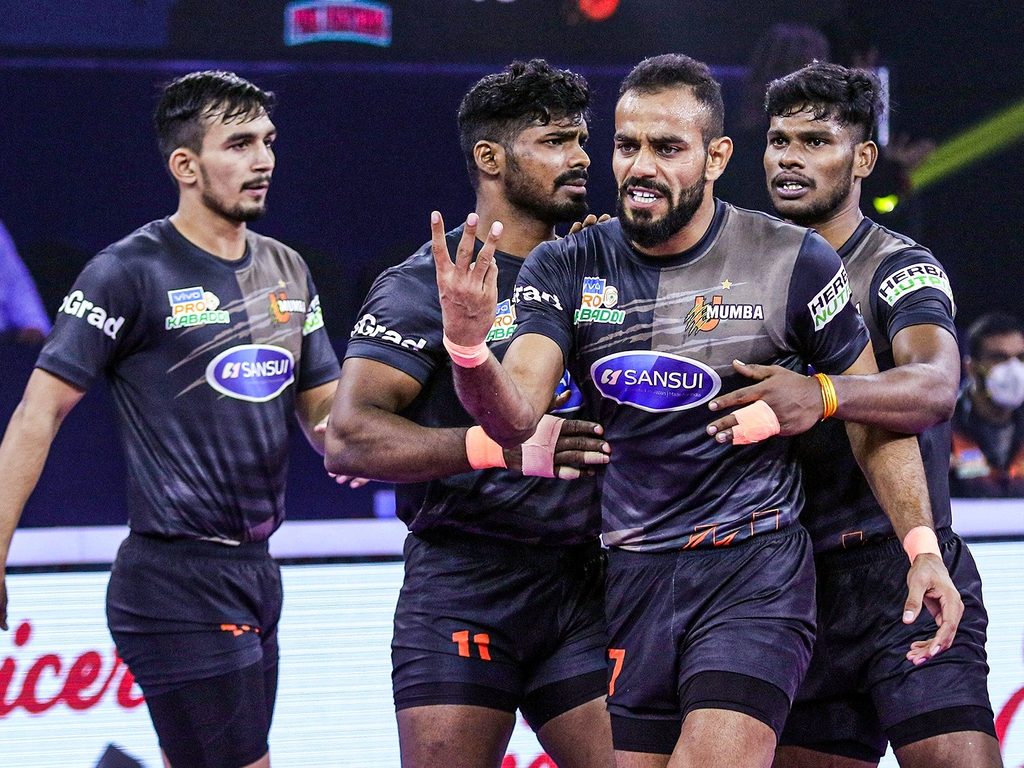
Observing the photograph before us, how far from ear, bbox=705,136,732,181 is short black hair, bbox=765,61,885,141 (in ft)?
2.18

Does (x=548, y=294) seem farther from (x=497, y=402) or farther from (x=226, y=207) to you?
(x=226, y=207)

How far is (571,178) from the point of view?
3572mm

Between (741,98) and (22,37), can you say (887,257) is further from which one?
(22,37)

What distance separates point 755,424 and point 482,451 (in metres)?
0.65

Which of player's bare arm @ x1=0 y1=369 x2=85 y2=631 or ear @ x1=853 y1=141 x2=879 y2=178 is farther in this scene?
ear @ x1=853 y1=141 x2=879 y2=178

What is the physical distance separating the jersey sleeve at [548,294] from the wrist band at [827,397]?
0.55 meters

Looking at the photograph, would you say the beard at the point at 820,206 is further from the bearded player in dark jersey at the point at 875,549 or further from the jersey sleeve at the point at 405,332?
Answer: the jersey sleeve at the point at 405,332

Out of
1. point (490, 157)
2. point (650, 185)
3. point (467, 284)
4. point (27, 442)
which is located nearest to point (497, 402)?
point (467, 284)

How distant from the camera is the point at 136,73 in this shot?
291 inches

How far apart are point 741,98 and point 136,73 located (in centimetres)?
335

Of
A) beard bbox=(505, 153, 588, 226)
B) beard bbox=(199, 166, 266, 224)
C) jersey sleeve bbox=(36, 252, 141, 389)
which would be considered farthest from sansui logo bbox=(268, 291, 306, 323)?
beard bbox=(505, 153, 588, 226)

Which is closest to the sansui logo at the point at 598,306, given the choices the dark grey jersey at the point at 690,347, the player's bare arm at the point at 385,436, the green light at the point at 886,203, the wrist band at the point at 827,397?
the dark grey jersey at the point at 690,347

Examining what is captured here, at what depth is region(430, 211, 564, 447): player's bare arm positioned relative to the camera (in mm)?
2543

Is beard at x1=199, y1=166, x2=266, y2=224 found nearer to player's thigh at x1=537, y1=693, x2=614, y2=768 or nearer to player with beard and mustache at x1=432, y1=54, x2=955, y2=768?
player with beard and mustache at x1=432, y1=54, x2=955, y2=768
